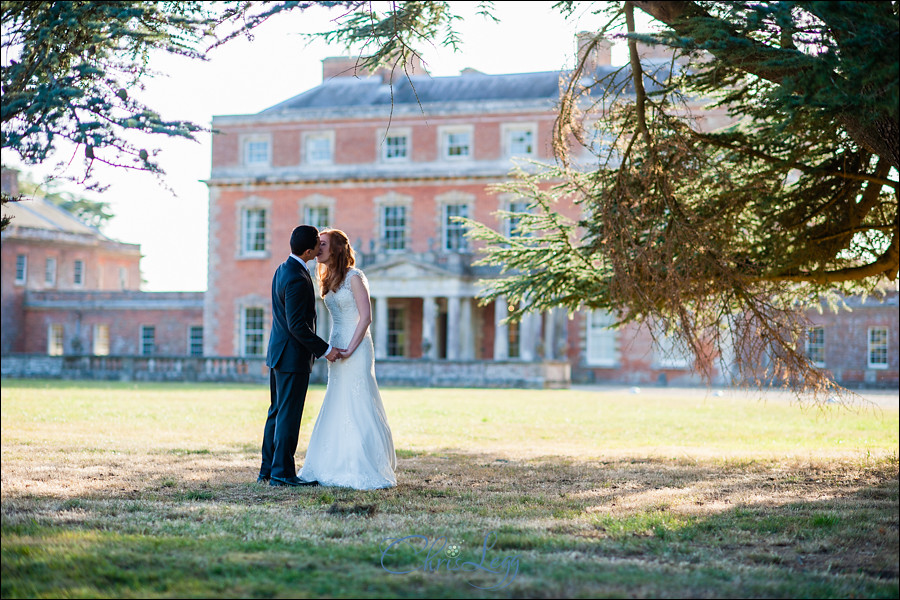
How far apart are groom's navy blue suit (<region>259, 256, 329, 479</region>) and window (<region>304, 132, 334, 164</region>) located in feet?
107

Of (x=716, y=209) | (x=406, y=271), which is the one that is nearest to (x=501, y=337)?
(x=406, y=271)

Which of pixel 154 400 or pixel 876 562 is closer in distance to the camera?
pixel 876 562

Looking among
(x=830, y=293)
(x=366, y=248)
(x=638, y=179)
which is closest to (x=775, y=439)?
(x=830, y=293)

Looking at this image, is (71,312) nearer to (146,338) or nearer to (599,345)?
(146,338)

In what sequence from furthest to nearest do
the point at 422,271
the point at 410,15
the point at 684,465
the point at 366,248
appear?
1. the point at 366,248
2. the point at 422,271
3. the point at 684,465
4. the point at 410,15

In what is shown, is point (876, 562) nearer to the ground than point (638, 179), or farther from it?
nearer to the ground

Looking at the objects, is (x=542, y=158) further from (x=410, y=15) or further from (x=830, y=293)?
(x=410, y=15)

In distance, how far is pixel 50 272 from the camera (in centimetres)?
4825

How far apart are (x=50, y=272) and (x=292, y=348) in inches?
1784

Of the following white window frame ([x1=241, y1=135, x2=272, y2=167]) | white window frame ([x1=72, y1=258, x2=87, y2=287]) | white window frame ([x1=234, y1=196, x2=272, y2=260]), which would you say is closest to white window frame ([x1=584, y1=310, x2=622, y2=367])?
white window frame ([x1=234, y1=196, x2=272, y2=260])

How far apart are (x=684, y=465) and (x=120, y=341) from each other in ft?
Answer: 131

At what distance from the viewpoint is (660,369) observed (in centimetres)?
3525

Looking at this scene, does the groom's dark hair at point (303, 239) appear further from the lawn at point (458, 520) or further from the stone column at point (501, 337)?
the stone column at point (501, 337)

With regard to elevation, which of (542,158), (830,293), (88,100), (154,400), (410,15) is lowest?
(154,400)
